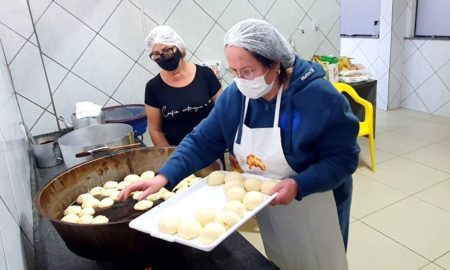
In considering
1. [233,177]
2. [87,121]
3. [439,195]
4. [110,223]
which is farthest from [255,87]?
[439,195]

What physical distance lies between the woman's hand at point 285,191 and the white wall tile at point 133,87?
147cm

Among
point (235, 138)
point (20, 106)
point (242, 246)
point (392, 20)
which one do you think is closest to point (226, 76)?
point (20, 106)

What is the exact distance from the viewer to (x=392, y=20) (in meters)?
3.57

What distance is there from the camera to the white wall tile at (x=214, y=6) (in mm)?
2182

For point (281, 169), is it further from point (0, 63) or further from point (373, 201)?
point (373, 201)

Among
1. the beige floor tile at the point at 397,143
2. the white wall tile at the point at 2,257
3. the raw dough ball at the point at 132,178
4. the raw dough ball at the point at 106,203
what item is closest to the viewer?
the white wall tile at the point at 2,257

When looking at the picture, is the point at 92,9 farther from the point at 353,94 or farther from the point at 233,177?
the point at 353,94

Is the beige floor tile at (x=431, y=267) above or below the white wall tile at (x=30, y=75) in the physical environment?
below

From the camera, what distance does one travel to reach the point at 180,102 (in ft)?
5.33

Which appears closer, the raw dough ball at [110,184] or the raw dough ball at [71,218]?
the raw dough ball at [71,218]

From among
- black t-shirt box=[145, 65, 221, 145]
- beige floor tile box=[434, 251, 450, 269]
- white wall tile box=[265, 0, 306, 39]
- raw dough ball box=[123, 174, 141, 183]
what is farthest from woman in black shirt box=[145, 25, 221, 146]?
beige floor tile box=[434, 251, 450, 269]

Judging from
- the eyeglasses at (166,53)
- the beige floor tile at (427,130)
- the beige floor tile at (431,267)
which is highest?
the eyeglasses at (166,53)

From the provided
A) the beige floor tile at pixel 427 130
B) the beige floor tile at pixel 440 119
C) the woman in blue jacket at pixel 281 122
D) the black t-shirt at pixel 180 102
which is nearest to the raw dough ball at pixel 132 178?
the woman in blue jacket at pixel 281 122

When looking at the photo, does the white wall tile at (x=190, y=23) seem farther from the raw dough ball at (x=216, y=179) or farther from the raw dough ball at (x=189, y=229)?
the raw dough ball at (x=189, y=229)
